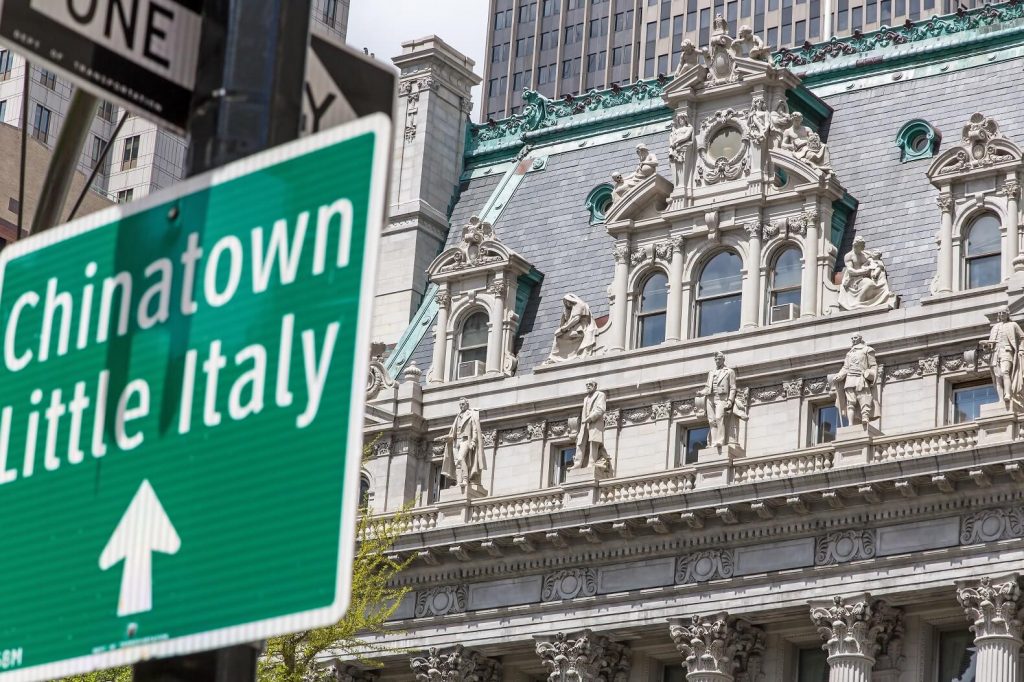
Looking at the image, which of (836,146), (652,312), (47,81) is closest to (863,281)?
(652,312)

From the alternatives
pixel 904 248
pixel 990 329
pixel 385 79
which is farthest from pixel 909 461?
pixel 385 79

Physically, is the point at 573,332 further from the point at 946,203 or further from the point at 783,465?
the point at 946,203

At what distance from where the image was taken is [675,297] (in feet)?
176

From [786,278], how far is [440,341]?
1033cm

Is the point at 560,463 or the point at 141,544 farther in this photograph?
the point at 560,463

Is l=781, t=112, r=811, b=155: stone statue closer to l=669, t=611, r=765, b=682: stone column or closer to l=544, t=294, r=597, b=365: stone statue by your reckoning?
l=544, t=294, r=597, b=365: stone statue

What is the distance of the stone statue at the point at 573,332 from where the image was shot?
5559cm

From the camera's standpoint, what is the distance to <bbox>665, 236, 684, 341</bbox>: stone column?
53.5 metres

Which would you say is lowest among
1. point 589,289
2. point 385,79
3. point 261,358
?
point 261,358

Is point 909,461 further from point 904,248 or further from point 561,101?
point 561,101

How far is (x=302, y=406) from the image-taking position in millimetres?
6414

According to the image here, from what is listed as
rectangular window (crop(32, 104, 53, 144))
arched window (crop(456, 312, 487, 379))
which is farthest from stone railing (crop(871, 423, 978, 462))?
rectangular window (crop(32, 104, 53, 144))

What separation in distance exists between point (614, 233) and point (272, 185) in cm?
4926

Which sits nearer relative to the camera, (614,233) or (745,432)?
(745,432)
